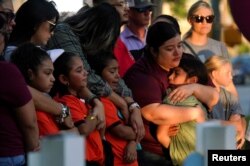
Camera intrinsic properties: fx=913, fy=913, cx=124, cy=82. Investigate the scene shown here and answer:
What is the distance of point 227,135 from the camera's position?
3.54 metres

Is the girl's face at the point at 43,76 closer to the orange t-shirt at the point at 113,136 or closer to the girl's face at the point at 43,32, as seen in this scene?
the girl's face at the point at 43,32

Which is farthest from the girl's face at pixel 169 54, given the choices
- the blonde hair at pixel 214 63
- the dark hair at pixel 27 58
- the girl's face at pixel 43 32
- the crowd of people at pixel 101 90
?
the dark hair at pixel 27 58

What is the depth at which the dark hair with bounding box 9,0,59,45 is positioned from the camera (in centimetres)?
632

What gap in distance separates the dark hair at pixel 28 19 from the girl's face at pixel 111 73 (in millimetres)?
676

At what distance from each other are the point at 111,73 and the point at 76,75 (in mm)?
626

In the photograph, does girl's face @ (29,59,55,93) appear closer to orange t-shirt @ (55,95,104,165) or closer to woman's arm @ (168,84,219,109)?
orange t-shirt @ (55,95,104,165)

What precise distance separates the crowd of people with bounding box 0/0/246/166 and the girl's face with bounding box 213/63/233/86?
0.06m

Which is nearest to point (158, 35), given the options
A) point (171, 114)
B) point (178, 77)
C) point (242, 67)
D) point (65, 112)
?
point (178, 77)

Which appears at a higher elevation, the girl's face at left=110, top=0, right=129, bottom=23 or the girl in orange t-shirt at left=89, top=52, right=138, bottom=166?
the girl's face at left=110, top=0, right=129, bottom=23

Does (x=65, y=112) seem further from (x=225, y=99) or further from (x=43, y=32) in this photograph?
(x=225, y=99)

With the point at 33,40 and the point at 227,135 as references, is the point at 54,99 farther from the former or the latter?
the point at 227,135

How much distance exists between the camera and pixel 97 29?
266 inches

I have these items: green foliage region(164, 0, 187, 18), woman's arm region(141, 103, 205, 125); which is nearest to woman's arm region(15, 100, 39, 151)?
woman's arm region(141, 103, 205, 125)

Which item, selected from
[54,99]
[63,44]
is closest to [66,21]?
[63,44]
